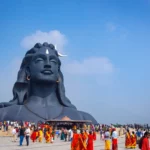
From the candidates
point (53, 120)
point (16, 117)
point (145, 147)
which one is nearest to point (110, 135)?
point (145, 147)

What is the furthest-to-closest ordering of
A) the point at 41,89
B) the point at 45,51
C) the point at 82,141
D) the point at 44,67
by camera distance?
the point at 41,89, the point at 45,51, the point at 44,67, the point at 82,141

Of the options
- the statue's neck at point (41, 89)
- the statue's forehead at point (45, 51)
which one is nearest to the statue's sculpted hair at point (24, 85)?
the statue's forehead at point (45, 51)

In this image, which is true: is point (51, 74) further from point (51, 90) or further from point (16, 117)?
point (16, 117)

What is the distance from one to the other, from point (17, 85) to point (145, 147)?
103ft

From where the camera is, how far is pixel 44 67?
3956cm

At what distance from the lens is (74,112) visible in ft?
133

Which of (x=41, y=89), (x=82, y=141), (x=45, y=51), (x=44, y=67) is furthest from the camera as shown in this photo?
(x=41, y=89)

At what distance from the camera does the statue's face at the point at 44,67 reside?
3950 centimetres

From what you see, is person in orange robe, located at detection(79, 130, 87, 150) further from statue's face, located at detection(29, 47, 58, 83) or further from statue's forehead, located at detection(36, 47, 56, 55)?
statue's forehead, located at detection(36, 47, 56, 55)

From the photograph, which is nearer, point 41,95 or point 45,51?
point 45,51

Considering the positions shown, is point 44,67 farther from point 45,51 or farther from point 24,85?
point 24,85

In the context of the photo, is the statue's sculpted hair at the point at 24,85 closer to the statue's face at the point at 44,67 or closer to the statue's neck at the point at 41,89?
the statue's neck at the point at 41,89

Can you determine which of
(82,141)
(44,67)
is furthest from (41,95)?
(82,141)

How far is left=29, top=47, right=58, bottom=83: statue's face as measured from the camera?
1555 inches
